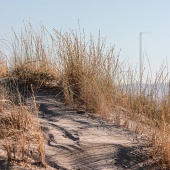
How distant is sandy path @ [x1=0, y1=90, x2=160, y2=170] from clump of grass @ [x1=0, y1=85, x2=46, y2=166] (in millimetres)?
134

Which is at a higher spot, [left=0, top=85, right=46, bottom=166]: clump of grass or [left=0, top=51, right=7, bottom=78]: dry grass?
[left=0, top=51, right=7, bottom=78]: dry grass

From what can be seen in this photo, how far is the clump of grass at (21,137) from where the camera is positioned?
3293 mm

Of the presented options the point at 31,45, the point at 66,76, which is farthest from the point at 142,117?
the point at 31,45

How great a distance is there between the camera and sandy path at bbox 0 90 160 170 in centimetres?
355

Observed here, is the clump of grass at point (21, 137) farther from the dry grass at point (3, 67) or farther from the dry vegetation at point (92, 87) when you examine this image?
the dry grass at point (3, 67)

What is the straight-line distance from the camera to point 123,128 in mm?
4547

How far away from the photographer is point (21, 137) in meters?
3.36

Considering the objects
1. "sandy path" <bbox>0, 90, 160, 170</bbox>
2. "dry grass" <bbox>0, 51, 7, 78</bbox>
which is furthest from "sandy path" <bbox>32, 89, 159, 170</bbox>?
"dry grass" <bbox>0, 51, 7, 78</bbox>

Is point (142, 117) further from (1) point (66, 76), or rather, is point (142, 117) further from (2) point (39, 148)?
(2) point (39, 148)

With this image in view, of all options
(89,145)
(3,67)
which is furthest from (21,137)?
(3,67)

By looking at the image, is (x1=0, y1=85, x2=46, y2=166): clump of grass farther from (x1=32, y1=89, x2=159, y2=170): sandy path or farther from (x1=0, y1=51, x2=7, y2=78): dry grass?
(x1=0, y1=51, x2=7, y2=78): dry grass

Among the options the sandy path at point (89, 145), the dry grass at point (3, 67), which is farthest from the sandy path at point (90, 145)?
the dry grass at point (3, 67)

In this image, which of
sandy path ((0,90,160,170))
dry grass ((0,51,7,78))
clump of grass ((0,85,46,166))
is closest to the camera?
clump of grass ((0,85,46,166))

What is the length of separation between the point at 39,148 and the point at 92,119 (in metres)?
1.47
